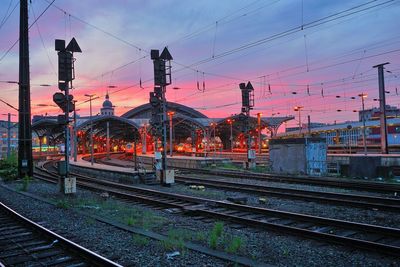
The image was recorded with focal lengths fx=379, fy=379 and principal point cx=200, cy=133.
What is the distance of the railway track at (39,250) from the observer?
24.8 ft

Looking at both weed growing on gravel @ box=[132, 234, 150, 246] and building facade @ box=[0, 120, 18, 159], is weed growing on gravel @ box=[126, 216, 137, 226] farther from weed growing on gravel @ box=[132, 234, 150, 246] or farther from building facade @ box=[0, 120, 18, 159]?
building facade @ box=[0, 120, 18, 159]

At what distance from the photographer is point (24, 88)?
27.5 meters

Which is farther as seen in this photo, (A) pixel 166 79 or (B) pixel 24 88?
(B) pixel 24 88

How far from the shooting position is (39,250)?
8547 millimetres

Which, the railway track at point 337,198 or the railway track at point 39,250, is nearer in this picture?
the railway track at point 39,250

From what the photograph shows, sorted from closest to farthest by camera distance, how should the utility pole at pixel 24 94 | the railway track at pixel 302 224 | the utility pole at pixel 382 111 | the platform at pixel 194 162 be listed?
the railway track at pixel 302 224
the utility pole at pixel 24 94
the utility pole at pixel 382 111
the platform at pixel 194 162

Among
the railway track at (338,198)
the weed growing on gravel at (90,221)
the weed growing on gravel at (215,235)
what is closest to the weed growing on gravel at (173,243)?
the weed growing on gravel at (215,235)

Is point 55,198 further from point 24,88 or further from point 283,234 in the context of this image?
point 24,88

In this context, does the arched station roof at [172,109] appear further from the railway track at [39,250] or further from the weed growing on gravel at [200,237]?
the weed growing on gravel at [200,237]

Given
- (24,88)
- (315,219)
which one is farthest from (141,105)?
(315,219)

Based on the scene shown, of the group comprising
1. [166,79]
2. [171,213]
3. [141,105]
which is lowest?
[171,213]

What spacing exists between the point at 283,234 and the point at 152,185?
13.9 m

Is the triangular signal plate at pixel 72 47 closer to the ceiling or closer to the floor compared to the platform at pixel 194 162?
closer to the ceiling

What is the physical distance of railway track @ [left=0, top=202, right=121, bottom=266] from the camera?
755 centimetres
